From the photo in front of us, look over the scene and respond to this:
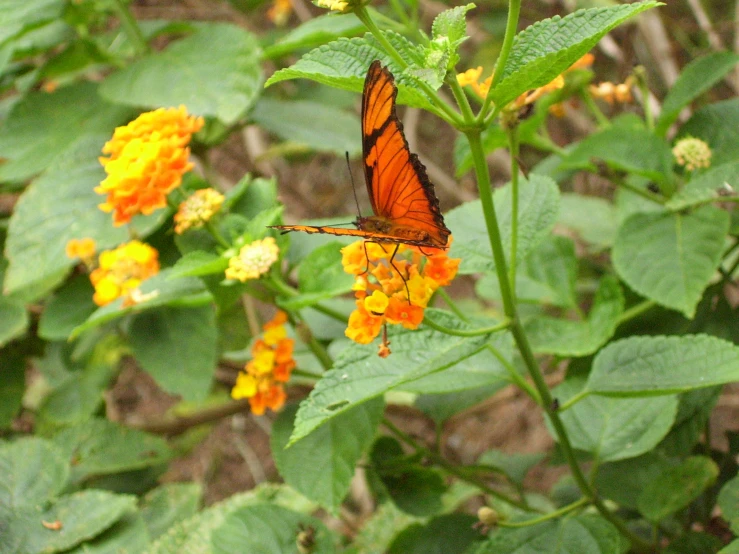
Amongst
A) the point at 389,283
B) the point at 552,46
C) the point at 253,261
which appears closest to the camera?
the point at 552,46

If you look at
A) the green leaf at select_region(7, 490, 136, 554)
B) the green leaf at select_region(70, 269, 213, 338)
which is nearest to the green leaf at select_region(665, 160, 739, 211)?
the green leaf at select_region(70, 269, 213, 338)

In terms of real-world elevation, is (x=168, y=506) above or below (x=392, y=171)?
below

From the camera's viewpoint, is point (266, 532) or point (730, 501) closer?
point (730, 501)

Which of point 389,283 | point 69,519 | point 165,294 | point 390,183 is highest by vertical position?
point 390,183

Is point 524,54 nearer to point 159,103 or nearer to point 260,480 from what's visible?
point 159,103

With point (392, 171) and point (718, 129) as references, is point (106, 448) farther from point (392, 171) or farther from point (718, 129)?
point (718, 129)

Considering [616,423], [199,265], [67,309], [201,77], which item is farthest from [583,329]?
[67,309]

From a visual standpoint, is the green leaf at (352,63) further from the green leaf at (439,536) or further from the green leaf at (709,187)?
the green leaf at (439,536)

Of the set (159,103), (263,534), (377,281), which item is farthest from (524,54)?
(159,103)
